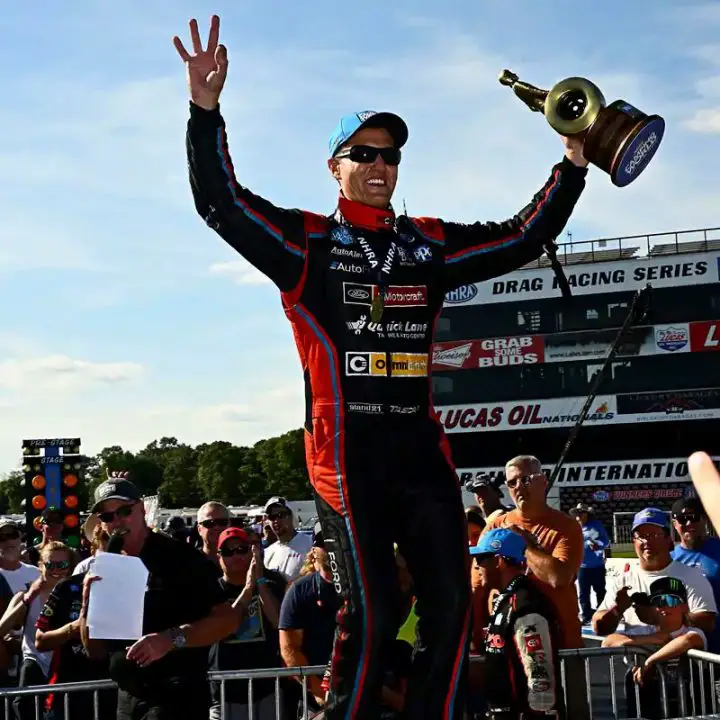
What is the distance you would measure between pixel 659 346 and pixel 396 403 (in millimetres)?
51060

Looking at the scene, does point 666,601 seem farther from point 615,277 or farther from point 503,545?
point 615,277

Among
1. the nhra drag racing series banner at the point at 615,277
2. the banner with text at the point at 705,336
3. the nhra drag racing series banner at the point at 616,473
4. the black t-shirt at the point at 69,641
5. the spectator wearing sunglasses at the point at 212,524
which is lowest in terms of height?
the black t-shirt at the point at 69,641

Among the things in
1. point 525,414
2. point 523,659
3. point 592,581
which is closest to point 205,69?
point 523,659

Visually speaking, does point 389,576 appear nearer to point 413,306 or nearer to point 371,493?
point 371,493

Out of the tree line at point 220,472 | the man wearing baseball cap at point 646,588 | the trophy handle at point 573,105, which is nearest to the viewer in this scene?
the trophy handle at point 573,105

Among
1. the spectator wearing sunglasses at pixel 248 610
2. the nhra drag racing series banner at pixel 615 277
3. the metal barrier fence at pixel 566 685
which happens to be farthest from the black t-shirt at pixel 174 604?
the nhra drag racing series banner at pixel 615 277

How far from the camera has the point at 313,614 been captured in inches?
261

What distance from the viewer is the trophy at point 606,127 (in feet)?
11.8

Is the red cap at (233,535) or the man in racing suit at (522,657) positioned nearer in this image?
the man in racing suit at (522,657)

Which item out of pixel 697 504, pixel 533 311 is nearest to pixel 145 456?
pixel 533 311

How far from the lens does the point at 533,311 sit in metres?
53.7

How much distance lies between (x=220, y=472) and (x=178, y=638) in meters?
113

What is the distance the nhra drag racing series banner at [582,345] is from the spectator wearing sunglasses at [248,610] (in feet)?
149

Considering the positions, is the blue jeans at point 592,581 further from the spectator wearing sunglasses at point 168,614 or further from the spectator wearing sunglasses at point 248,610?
the spectator wearing sunglasses at point 168,614
